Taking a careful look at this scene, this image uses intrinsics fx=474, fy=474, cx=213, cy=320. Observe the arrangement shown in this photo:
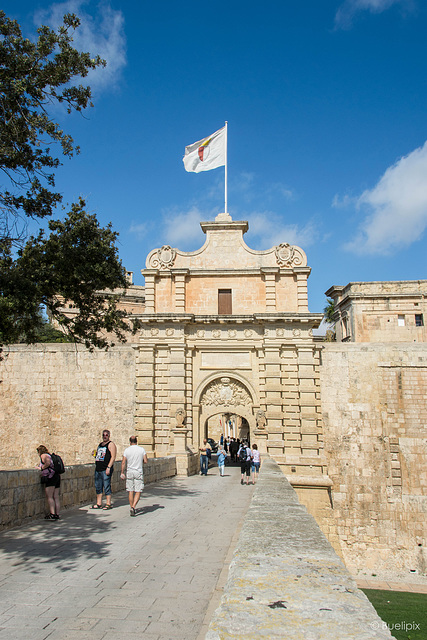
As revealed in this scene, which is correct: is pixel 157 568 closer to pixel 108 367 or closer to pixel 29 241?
pixel 29 241

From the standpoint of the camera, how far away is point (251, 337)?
1994 cm

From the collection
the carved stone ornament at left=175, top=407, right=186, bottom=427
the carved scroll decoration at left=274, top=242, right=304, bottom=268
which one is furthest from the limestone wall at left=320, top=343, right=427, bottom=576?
the carved stone ornament at left=175, top=407, right=186, bottom=427

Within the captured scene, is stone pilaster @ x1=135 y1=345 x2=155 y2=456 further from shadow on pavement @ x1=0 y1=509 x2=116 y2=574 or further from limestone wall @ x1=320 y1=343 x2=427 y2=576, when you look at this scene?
shadow on pavement @ x1=0 y1=509 x2=116 y2=574

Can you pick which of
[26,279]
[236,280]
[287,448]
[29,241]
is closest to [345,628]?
[26,279]

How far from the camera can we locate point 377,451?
19.1m

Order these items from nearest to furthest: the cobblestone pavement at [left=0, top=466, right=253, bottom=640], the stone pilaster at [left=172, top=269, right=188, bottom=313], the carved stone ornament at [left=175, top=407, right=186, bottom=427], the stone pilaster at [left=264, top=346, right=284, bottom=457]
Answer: the cobblestone pavement at [left=0, top=466, right=253, bottom=640], the carved stone ornament at [left=175, top=407, right=186, bottom=427], the stone pilaster at [left=264, top=346, right=284, bottom=457], the stone pilaster at [left=172, top=269, right=188, bottom=313]

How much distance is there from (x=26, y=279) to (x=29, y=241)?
116cm

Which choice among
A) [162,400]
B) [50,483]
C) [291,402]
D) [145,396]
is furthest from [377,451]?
[50,483]

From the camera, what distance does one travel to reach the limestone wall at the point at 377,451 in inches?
721

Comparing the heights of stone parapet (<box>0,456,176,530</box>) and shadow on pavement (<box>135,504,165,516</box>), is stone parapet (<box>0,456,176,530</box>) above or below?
above

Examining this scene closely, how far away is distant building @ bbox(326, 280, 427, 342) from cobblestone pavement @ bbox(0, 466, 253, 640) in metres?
21.8

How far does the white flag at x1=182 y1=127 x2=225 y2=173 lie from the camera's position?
21531mm

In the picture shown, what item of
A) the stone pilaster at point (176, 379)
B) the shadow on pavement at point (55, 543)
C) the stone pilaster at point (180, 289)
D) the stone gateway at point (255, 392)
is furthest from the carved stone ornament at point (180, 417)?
the shadow on pavement at point (55, 543)

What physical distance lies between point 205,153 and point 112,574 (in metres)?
19.7
